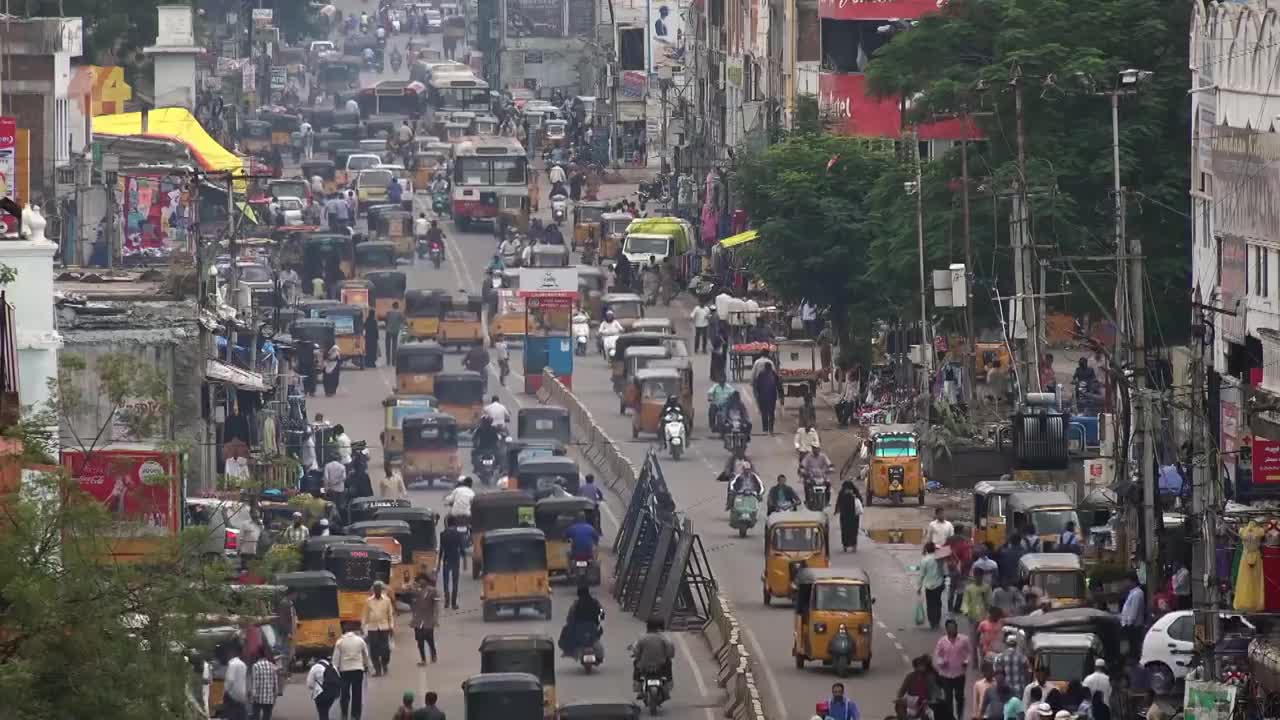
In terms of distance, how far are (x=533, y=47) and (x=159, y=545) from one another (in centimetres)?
13937

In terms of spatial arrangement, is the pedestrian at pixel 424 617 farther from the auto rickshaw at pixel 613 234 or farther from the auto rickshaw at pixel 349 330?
the auto rickshaw at pixel 613 234

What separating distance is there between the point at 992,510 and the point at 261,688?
13945 millimetres

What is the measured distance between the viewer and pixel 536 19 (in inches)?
6708

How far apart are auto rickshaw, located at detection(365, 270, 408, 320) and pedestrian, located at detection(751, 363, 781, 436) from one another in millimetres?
17482

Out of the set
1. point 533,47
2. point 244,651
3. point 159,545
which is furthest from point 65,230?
point 533,47

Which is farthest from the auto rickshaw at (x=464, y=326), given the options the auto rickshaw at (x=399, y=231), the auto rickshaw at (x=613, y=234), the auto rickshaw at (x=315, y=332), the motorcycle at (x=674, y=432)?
the auto rickshaw at (x=399, y=231)

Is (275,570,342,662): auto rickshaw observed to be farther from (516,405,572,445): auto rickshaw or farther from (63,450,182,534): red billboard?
(516,405,572,445): auto rickshaw

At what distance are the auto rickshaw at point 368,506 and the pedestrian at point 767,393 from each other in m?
13.9

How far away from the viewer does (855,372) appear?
2687 inches

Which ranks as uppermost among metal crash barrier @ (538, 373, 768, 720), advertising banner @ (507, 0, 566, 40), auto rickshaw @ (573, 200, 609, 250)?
advertising banner @ (507, 0, 566, 40)

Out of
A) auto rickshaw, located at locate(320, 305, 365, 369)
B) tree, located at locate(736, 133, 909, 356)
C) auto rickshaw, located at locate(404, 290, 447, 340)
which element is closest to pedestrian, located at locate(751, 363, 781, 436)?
tree, located at locate(736, 133, 909, 356)

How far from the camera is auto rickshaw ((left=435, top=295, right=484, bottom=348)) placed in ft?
252

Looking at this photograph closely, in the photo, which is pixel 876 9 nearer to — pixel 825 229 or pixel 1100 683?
pixel 825 229

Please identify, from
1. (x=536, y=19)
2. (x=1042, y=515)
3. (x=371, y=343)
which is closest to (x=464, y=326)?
(x=371, y=343)
